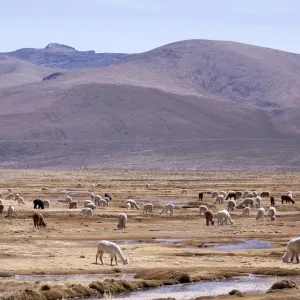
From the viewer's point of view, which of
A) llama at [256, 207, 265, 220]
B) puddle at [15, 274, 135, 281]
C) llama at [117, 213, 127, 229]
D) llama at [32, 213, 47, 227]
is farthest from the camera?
llama at [256, 207, 265, 220]

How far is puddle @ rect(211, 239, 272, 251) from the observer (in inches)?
1260

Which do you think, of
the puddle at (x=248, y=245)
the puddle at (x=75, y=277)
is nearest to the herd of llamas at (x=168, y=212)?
the puddle at (x=75, y=277)

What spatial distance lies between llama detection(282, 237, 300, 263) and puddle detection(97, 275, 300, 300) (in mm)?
2069

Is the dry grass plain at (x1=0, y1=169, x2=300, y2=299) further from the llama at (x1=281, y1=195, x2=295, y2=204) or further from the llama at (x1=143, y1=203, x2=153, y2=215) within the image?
the llama at (x1=281, y1=195, x2=295, y2=204)

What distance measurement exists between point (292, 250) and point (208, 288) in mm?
4764

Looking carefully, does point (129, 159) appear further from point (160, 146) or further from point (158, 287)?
point (158, 287)

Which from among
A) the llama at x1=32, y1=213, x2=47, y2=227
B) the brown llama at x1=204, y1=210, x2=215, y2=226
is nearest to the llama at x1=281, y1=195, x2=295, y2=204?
the brown llama at x1=204, y1=210, x2=215, y2=226

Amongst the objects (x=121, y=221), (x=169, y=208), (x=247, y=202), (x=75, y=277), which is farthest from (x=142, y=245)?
(x=247, y=202)

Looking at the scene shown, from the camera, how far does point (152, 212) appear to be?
163 ft

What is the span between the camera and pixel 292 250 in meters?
26.9

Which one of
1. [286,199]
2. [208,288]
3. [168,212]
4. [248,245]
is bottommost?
[208,288]

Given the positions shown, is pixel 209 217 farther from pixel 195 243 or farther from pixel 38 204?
pixel 38 204

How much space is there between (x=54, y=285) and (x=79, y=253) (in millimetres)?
7297

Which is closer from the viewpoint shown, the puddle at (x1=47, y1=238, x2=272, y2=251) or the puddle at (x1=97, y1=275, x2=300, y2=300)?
the puddle at (x1=97, y1=275, x2=300, y2=300)
